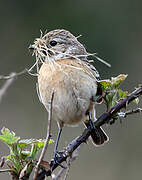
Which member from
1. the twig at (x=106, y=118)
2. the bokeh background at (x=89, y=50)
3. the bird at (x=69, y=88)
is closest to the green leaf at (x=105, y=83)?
the twig at (x=106, y=118)

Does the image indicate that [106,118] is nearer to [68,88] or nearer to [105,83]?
[105,83]

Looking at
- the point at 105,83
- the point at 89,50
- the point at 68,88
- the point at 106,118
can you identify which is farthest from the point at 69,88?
the point at 89,50

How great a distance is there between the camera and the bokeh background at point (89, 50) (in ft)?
23.0

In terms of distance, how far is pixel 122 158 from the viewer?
22.3ft

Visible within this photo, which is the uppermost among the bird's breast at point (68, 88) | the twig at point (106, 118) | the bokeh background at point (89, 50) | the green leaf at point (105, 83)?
the bokeh background at point (89, 50)

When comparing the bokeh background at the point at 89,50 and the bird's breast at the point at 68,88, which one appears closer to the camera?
the bird's breast at the point at 68,88

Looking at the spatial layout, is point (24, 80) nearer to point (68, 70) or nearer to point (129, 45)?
point (129, 45)

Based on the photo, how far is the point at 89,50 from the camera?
29.6 ft

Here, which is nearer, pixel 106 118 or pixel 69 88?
pixel 106 118

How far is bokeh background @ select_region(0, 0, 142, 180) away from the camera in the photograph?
23.0ft

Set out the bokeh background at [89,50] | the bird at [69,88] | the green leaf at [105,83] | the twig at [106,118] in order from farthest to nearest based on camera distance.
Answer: the bokeh background at [89,50] < the bird at [69,88] < the green leaf at [105,83] < the twig at [106,118]

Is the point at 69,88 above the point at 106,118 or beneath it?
above

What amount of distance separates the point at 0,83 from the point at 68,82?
556 centimetres

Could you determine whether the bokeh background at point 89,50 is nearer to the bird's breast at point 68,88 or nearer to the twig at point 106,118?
the bird's breast at point 68,88
